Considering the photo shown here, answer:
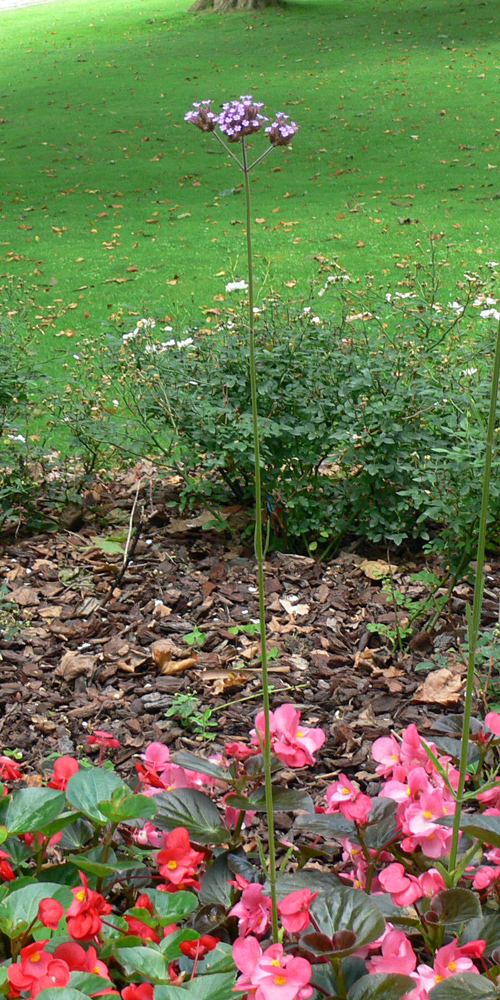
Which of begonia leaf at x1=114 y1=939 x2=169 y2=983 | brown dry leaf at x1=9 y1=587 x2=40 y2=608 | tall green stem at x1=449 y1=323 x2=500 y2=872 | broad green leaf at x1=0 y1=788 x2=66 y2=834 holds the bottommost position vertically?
brown dry leaf at x1=9 y1=587 x2=40 y2=608

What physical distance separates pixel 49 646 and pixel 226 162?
11493mm

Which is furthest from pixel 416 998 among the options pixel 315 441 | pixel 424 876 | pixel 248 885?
pixel 315 441

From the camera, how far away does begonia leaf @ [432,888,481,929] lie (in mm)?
1257

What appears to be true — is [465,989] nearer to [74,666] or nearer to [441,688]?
[441,688]

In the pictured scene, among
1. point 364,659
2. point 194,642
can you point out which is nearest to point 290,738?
point 364,659

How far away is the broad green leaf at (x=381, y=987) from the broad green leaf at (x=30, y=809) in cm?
55

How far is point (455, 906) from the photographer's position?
4.17ft

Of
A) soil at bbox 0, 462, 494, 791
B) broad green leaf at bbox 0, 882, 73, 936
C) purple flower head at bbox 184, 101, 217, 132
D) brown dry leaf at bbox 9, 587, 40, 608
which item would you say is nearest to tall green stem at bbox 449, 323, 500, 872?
purple flower head at bbox 184, 101, 217, 132

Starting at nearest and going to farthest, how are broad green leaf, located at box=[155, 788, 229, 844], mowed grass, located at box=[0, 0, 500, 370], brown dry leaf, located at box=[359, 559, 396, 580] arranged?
1. broad green leaf, located at box=[155, 788, 229, 844]
2. brown dry leaf, located at box=[359, 559, 396, 580]
3. mowed grass, located at box=[0, 0, 500, 370]

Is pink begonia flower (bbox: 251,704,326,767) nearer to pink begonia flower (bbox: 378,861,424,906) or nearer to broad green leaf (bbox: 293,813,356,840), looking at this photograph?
broad green leaf (bbox: 293,813,356,840)

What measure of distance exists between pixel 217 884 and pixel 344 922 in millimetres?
313

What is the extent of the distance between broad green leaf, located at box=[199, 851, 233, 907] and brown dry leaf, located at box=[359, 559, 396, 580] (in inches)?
64.8

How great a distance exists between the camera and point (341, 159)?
12.5 meters

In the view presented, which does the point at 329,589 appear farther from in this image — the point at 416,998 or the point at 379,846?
the point at 416,998
